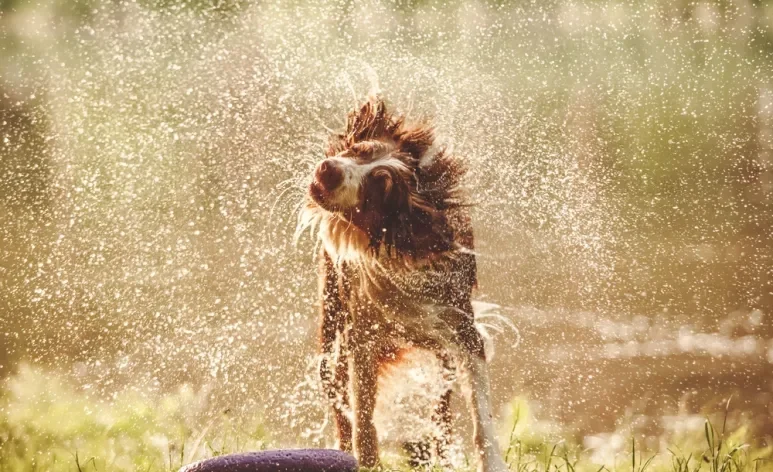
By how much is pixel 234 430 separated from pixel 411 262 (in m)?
1.24

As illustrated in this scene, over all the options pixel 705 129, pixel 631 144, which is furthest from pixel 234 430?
pixel 705 129

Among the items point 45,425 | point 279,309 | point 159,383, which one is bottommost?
point 45,425

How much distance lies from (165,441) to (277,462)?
1387 mm

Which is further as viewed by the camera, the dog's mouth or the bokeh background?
the bokeh background

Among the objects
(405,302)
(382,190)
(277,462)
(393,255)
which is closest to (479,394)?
(405,302)

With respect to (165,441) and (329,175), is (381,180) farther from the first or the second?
(165,441)

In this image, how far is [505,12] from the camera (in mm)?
7594

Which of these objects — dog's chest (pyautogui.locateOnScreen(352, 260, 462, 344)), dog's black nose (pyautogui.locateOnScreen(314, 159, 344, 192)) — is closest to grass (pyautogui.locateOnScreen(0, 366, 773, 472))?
dog's chest (pyautogui.locateOnScreen(352, 260, 462, 344))

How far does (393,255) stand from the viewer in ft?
9.63

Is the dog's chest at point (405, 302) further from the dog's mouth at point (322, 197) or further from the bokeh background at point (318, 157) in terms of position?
the bokeh background at point (318, 157)

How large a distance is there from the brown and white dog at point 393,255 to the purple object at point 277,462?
750 millimetres

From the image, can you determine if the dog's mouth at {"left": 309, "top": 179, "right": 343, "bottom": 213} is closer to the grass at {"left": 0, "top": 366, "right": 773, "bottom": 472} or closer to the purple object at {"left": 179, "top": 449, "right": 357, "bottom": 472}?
the purple object at {"left": 179, "top": 449, "right": 357, "bottom": 472}

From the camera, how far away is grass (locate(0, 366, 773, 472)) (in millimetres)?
3166

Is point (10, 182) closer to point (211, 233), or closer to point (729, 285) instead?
point (211, 233)
